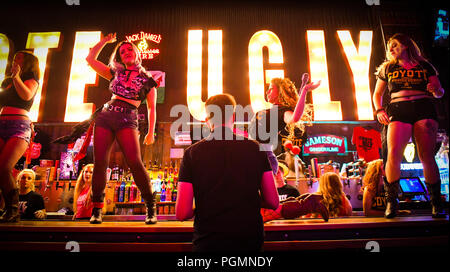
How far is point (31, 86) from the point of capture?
3055mm

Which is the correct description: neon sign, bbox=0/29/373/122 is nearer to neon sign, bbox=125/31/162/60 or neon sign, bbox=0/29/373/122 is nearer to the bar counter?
neon sign, bbox=125/31/162/60

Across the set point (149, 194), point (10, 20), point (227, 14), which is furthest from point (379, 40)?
point (10, 20)

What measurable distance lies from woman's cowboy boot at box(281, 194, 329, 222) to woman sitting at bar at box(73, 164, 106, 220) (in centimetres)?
258

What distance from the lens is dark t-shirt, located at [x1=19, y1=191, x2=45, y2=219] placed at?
3420 mm

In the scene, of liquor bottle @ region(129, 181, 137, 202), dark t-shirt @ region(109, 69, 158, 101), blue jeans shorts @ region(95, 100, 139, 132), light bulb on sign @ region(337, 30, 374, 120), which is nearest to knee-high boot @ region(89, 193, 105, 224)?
blue jeans shorts @ region(95, 100, 139, 132)

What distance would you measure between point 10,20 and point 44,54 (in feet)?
5.39

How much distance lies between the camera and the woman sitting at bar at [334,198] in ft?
10.2

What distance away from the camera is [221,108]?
5.46 feet

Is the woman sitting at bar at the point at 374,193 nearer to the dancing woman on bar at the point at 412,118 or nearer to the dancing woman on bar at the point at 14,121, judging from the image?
the dancing woman on bar at the point at 412,118

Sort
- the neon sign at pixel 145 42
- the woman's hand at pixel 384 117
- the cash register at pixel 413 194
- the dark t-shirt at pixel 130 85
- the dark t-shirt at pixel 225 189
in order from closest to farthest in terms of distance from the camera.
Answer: the dark t-shirt at pixel 225 189, the dark t-shirt at pixel 130 85, the woman's hand at pixel 384 117, the cash register at pixel 413 194, the neon sign at pixel 145 42

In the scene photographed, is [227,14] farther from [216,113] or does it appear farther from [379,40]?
[216,113]

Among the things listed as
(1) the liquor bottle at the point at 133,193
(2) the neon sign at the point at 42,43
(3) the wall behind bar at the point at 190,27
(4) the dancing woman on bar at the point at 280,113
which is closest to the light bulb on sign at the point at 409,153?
(3) the wall behind bar at the point at 190,27

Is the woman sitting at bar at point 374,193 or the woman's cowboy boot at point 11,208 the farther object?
the woman sitting at bar at point 374,193

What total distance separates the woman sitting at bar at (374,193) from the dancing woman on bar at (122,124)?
2.79 meters
